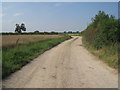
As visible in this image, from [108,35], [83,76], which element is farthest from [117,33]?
[83,76]

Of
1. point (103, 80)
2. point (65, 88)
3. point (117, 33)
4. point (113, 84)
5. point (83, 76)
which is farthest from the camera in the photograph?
point (117, 33)

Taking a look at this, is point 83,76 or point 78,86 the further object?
point 83,76

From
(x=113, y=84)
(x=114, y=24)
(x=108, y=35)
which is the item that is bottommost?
(x=113, y=84)

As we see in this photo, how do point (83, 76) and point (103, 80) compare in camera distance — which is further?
point (83, 76)

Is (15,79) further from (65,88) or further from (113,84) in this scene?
(113,84)

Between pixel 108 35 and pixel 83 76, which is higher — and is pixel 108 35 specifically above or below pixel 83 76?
above

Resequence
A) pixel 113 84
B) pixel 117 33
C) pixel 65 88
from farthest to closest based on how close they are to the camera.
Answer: pixel 117 33 → pixel 113 84 → pixel 65 88

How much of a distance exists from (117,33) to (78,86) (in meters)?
9.32

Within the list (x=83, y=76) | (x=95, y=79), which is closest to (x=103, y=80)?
(x=95, y=79)

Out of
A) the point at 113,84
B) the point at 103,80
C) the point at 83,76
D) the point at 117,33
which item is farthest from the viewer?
the point at 117,33

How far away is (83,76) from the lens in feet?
23.5

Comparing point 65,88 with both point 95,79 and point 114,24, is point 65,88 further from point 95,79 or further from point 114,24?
point 114,24

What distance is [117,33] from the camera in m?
13.8

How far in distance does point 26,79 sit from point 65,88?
195cm
